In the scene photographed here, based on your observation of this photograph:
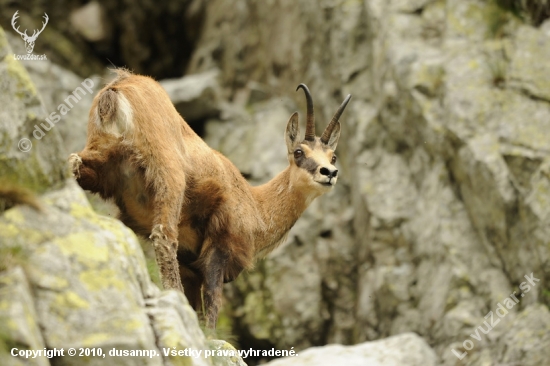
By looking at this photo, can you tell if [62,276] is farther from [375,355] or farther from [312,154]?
[375,355]

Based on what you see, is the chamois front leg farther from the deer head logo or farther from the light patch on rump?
the deer head logo

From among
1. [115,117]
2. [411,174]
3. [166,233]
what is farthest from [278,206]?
[411,174]

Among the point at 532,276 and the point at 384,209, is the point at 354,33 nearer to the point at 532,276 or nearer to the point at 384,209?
the point at 384,209

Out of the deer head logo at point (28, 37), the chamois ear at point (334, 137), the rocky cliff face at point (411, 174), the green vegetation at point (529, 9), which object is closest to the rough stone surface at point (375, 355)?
the rocky cliff face at point (411, 174)

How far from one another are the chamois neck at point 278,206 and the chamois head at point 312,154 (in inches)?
9.8

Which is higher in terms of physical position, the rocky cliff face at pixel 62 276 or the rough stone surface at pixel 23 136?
the rough stone surface at pixel 23 136

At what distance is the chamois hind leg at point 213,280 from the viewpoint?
8633 millimetres

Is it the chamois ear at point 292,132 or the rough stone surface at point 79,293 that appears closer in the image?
the rough stone surface at point 79,293

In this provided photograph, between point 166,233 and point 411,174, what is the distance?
305 inches

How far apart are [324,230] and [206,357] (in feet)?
30.2

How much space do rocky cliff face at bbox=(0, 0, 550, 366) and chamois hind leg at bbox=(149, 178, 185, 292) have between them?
3832 mm

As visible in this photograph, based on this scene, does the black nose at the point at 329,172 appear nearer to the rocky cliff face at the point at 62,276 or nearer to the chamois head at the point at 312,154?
the chamois head at the point at 312,154

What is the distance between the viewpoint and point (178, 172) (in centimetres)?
766

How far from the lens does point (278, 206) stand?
1009 centimetres
